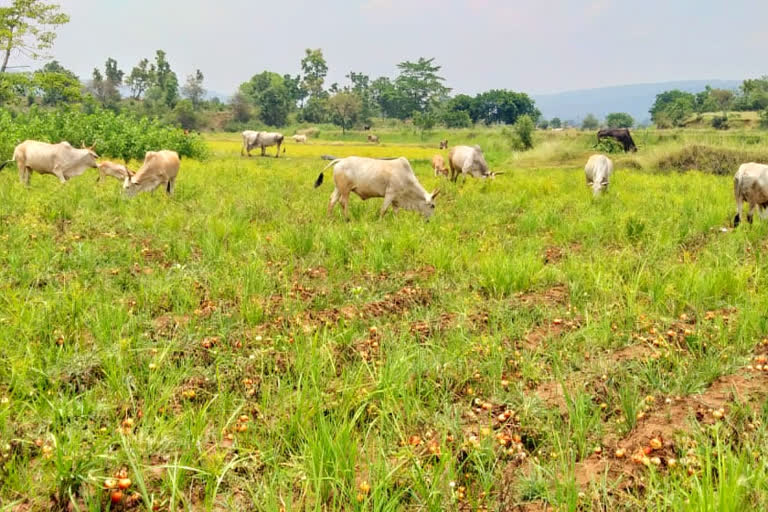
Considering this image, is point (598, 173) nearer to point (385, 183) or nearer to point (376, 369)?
point (385, 183)

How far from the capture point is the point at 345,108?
2404 inches

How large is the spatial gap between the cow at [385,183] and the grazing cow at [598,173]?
14.9 feet

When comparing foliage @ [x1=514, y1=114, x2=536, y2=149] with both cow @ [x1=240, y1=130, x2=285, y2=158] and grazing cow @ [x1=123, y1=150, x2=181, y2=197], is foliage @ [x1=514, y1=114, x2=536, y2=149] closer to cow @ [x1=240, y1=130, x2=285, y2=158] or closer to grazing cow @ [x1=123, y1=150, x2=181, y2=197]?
cow @ [x1=240, y1=130, x2=285, y2=158]

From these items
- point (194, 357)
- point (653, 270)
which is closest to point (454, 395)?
point (194, 357)

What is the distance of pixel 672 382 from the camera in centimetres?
324

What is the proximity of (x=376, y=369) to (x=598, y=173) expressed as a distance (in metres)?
10.8

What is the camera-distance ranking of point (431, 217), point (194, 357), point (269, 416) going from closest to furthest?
point (269, 416) < point (194, 357) < point (431, 217)

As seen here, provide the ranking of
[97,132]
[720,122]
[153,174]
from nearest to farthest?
[153,174]
[97,132]
[720,122]

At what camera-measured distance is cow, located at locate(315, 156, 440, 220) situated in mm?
9109

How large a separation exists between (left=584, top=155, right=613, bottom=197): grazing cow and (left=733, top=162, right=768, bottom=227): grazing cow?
335 centimetres

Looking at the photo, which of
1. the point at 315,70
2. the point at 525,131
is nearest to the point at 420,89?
the point at 315,70

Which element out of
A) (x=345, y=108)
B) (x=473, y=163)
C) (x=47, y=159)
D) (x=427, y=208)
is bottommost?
(x=427, y=208)

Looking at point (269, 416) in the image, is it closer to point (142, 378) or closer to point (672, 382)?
point (142, 378)

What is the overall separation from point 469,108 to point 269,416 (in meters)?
78.2
